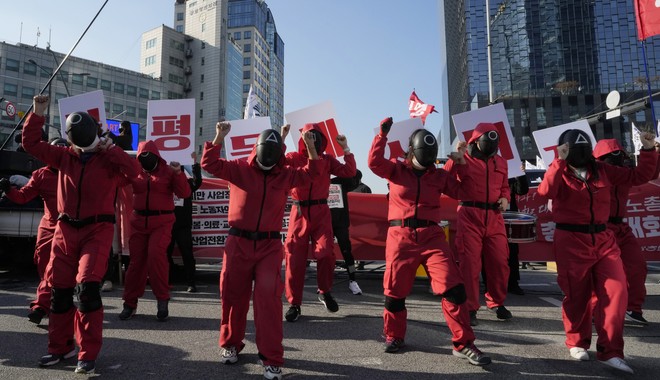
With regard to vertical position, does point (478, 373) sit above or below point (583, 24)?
below

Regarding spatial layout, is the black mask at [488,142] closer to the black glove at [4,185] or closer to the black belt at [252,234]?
the black belt at [252,234]

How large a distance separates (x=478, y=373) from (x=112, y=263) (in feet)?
20.0

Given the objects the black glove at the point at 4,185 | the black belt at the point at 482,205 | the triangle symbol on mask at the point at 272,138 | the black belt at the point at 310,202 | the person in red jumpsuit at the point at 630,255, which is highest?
the triangle symbol on mask at the point at 272,138

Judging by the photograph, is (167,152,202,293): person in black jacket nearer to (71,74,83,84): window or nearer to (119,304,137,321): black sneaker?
(119,304,137,321): black sneaker

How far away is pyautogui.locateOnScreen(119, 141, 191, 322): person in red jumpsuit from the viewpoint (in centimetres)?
539

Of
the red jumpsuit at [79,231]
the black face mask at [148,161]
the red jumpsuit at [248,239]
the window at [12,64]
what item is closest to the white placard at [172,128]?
the black face mask at [148,161]

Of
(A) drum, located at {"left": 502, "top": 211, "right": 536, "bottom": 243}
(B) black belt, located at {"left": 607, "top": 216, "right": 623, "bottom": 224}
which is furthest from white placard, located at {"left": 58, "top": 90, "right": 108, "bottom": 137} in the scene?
(B) black belt, located at {"left": 607, "top": 216, "right": 623, "bottom": 224}

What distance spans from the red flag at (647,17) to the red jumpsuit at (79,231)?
9.21m

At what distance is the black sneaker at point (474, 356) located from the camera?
368 centimetres

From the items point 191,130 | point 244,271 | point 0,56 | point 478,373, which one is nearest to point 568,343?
point 478,373

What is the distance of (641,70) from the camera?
7631 centimetres

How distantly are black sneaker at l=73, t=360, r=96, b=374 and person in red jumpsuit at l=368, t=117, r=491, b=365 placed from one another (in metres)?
2.46

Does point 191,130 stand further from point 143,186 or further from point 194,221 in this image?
point 194,221

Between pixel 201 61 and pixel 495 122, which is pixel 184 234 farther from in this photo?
pixel 201 61
